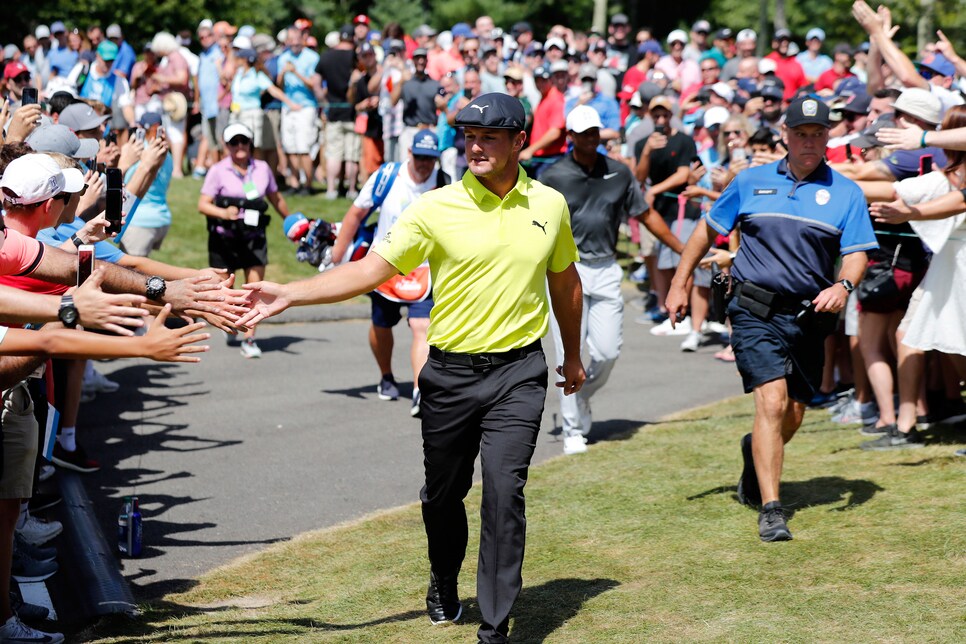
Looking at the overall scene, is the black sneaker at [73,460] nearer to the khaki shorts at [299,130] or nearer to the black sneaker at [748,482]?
the black sneaker at [748,482]

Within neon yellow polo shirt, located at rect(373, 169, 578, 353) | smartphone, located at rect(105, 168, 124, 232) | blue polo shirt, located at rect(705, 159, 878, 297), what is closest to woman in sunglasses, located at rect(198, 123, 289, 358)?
smartphone, located at rect(105, 168, 124, 232)

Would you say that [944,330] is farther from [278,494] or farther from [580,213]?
[278,494]

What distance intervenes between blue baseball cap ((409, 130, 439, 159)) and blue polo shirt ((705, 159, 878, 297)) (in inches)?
143

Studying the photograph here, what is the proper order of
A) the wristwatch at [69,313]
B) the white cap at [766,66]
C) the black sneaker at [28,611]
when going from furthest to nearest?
the white cap at [766,66], the black sneaker at [28,611], the wristwatch at [69,313]

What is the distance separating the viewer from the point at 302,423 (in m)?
10.5

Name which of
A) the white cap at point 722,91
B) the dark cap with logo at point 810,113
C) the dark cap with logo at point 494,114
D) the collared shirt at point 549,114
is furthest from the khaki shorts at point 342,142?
the dark cap with logo at point 494,114

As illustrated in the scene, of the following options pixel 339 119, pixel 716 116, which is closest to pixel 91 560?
pixel 716 116

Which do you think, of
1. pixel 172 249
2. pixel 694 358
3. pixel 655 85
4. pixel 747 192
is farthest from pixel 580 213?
pixel 172 249

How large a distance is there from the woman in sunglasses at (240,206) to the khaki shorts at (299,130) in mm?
6655

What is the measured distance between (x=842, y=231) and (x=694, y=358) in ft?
20.0

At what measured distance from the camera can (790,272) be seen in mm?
7141

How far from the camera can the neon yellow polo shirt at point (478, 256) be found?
18.9 feet

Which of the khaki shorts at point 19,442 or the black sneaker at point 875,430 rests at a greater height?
the khaki shorts at point 19,442

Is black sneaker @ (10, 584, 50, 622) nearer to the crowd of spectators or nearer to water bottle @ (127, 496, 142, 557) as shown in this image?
the crowd of spectators
